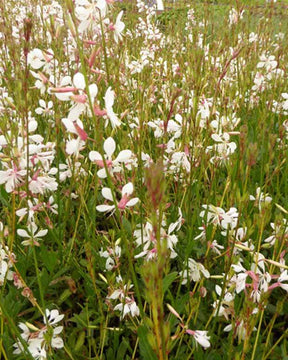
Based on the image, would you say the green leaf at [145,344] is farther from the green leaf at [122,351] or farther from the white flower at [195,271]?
the white flower at [195,271]

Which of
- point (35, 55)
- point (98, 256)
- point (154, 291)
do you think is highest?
point (35, 55)

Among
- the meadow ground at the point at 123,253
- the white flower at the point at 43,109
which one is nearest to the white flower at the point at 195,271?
the meadow ground at the point at 123,253

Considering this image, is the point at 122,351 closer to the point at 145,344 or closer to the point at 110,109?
the point at 145,344

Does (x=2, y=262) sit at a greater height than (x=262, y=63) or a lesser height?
lesser

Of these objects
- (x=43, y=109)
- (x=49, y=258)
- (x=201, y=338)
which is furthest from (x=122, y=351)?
(x=43, y=109)

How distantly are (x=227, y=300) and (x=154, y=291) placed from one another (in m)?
0.65

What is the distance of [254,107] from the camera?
259 cm

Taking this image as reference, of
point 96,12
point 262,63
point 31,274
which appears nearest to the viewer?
point 96,12

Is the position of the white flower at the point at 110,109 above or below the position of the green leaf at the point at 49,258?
above

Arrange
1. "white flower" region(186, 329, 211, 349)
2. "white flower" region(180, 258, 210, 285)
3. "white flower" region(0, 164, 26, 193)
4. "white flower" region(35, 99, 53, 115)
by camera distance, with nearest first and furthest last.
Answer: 1. "white flower" region(186, 329, 211, 349)
2. "white flower" region(0, 164, 26, 193)
3. "white flower" region(180, 258, 210, 285)
4. "white flower" region(35, 99, 53, 115)

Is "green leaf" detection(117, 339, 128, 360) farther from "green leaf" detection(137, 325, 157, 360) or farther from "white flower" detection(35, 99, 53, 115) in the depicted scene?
"white flower" detection(35, 99, 53, 115)

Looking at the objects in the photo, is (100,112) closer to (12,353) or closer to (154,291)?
(154,291)

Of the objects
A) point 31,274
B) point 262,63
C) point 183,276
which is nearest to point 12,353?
point 31,274

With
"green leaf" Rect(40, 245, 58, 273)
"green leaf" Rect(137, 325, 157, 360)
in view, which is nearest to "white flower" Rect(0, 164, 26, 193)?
"green leaf" Rect(40, 245, 58, 273)
